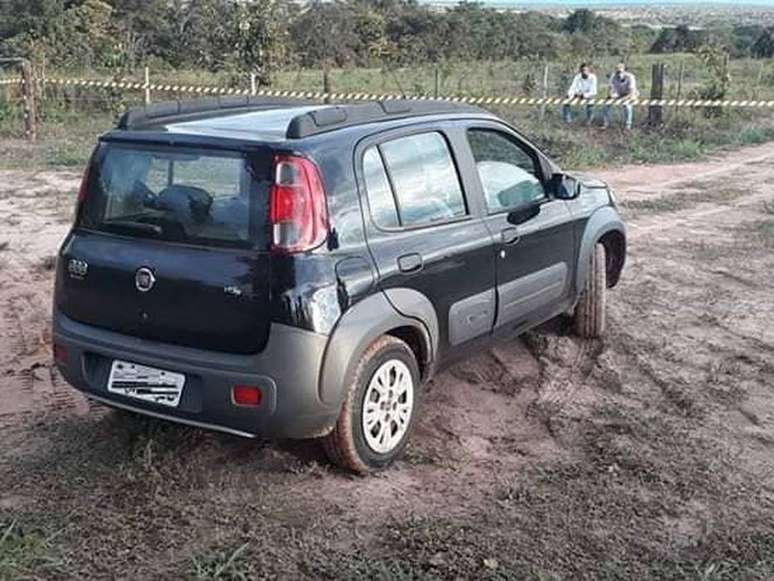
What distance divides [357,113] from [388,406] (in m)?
1.36

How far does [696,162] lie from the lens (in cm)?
1608

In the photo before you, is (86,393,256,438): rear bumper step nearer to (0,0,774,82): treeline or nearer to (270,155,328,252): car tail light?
(270,155,328,252): car tail light

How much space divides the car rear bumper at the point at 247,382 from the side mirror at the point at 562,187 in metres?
2.20

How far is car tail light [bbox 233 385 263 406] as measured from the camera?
13.2 feet

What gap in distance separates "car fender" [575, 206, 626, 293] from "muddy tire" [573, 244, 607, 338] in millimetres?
124

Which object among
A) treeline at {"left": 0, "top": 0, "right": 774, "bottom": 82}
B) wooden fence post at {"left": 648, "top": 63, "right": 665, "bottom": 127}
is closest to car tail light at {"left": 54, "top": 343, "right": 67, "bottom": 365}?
wooden fence post at {"left": 648, "top": 63, "right": 665, "bottom": 127}

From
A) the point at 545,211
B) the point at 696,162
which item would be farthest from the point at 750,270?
the point at 696,162

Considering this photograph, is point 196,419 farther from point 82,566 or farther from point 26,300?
point 26,300

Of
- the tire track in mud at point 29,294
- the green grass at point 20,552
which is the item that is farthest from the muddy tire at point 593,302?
the green grass at point 20,552

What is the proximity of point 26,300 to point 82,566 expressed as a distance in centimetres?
428

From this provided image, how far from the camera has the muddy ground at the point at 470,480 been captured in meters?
3.79

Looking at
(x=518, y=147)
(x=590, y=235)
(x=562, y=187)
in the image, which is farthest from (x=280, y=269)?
(x=590, y=235)

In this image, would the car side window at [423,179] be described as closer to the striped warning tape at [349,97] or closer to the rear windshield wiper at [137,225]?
the rear windshield wiper at [137,225]

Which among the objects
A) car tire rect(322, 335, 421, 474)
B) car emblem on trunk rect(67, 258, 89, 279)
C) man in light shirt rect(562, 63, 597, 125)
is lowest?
car tire rect(322, 335, 421, 474)
